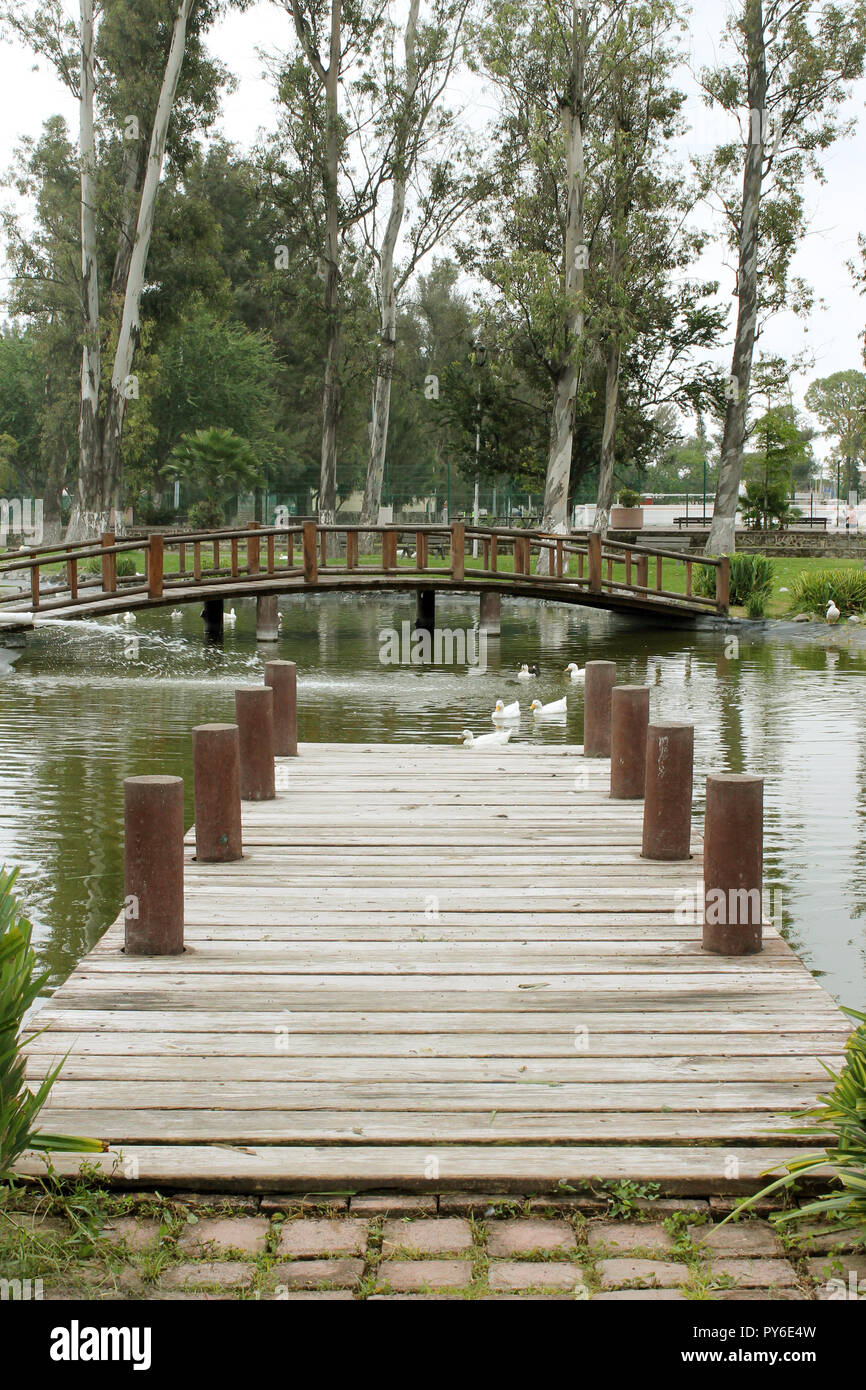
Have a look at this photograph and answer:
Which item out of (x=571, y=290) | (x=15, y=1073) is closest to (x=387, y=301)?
(x=571, y=290)

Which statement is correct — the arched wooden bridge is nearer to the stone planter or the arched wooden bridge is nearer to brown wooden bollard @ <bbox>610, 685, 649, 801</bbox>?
brown wooden bollard @ <bbox>610, 685, 649, 801</bbox>

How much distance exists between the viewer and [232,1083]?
451 cm

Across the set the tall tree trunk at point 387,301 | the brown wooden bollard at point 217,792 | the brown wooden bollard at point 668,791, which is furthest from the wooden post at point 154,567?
the tall tree trunk at point 387,301

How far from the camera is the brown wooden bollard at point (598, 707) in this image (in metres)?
10.1

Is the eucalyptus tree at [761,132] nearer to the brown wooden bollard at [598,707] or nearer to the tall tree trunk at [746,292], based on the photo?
the tall tree trunk at [746,292]

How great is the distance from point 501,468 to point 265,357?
14.2 m

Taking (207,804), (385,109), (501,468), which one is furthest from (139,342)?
(207,804)

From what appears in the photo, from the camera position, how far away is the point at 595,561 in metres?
23.1

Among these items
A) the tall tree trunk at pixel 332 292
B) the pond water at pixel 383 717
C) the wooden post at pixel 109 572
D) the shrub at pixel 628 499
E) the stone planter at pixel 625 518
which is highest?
the tall tree trunk at pixel 332 292

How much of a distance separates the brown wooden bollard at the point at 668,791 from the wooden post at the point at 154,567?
1323cm

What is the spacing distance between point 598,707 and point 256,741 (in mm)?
2857

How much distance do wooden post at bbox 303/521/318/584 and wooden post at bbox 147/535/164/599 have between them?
2.13m
